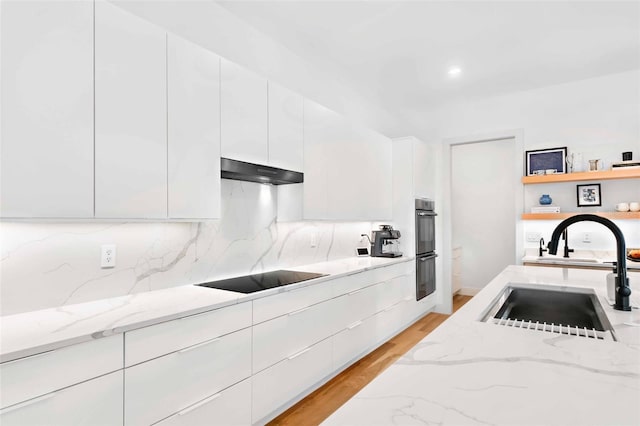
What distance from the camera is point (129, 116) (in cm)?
168

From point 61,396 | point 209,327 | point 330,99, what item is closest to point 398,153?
point 330,99

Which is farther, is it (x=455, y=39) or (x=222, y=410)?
(x=455, y=39)

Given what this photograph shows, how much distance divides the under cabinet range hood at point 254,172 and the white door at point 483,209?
392 centimetres

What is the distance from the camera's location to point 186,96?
192 centimetres

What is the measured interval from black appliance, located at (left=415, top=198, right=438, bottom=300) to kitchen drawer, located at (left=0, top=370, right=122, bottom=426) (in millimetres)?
3378

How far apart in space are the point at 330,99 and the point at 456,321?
2.96 m

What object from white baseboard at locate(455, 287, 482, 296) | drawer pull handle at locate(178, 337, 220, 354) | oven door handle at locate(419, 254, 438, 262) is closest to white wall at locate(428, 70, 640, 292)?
oven door handle at locate(419, 254, 438, 262)

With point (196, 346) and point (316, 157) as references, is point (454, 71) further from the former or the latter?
point (196, 346)

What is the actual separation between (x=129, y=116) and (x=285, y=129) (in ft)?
3.75

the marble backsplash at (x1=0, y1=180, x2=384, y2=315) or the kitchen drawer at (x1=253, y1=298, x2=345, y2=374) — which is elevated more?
the marble backsplash at (x1=0, y1=180, x2=384, y2=315)

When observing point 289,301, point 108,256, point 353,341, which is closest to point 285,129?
point 289,301

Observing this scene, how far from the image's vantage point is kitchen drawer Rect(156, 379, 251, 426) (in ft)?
5.37

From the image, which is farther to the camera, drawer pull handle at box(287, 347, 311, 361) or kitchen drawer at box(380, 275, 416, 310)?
kitchen drawer at box(380, 275, 416, 310)

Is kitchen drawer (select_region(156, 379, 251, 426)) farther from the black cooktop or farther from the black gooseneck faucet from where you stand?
the black gooseneck faucet
